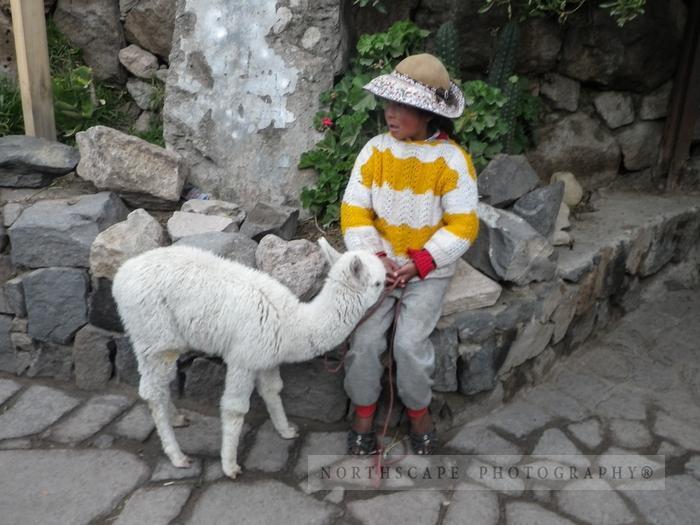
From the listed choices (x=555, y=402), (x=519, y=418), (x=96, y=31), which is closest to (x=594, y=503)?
(x=519, y=418)

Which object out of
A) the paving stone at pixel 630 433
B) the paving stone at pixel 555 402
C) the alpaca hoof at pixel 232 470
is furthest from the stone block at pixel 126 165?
the paving stone at pixel 630 433

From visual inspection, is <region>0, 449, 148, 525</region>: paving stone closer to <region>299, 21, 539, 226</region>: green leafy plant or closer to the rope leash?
the rope leash

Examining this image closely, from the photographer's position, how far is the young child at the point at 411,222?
3176mm

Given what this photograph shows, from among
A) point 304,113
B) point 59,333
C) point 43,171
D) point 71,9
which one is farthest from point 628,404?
point 71,9

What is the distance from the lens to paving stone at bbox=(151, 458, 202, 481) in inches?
125

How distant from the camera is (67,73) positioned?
5.29m

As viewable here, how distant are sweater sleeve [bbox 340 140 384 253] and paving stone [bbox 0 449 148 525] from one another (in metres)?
1.51

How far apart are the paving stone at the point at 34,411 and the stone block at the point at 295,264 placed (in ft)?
4.50

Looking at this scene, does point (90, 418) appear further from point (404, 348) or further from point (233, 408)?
point (404, 348)

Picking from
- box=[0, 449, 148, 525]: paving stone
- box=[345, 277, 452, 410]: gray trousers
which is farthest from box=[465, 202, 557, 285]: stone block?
box=[0, 449, 148, 525]: paving stone

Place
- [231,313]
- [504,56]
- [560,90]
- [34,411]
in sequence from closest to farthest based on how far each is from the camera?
1. [231,313]
2. [34,411]
3. [504,56]
4. [560,90]

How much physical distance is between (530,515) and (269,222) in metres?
2.10

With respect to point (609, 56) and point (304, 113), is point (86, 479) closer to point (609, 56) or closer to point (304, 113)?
point (304, 113)

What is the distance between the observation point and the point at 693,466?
3316 millimetres
